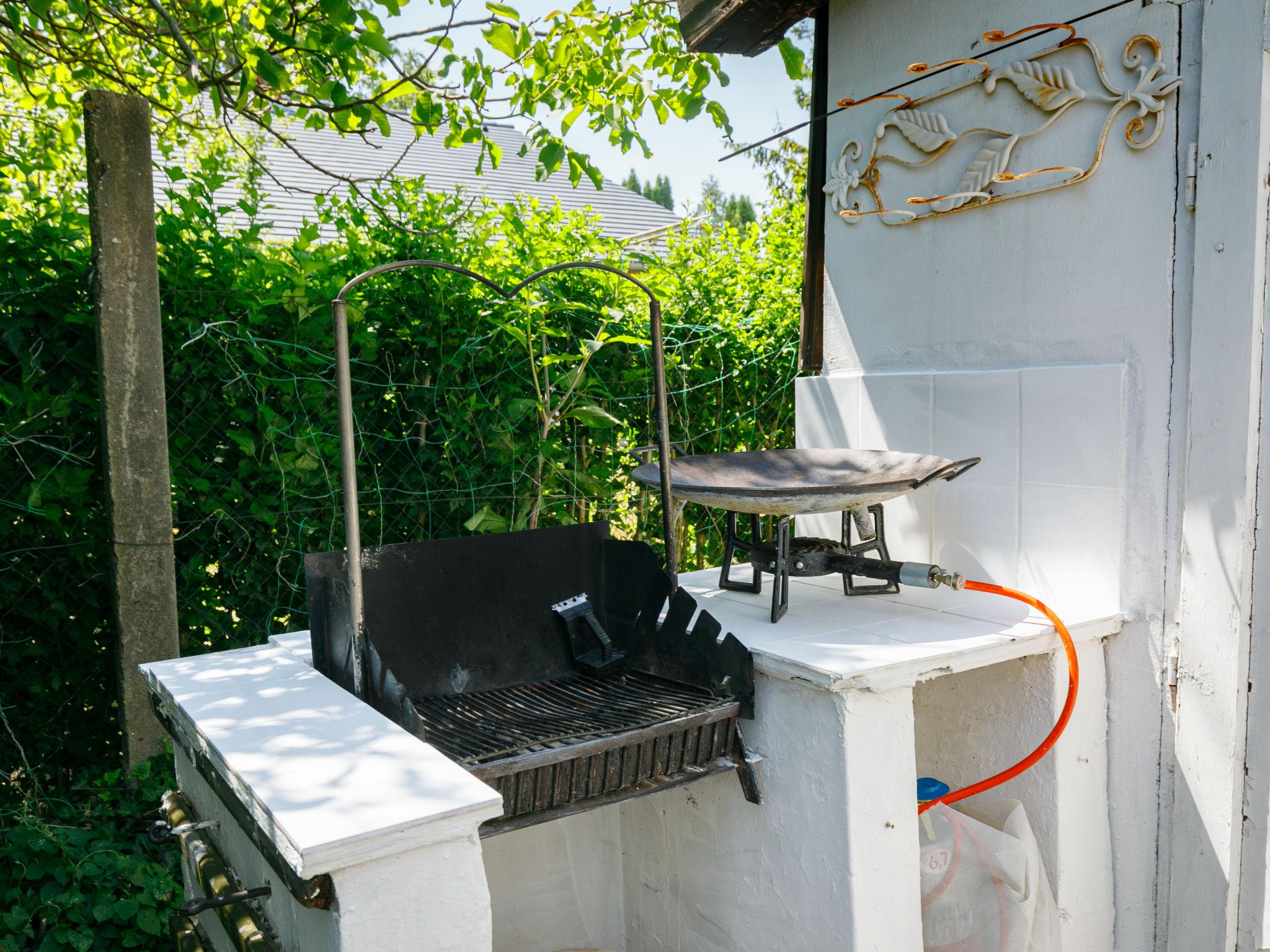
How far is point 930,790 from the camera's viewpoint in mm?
2289

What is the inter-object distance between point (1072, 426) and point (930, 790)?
932 millimetres

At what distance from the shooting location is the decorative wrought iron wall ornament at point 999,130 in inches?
82.1

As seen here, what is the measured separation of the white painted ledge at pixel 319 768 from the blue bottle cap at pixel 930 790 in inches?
50.3

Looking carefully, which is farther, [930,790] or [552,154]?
[552,154]

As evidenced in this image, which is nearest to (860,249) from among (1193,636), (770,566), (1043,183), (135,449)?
(1043,183)

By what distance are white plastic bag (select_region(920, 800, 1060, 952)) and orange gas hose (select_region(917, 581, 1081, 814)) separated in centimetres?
9

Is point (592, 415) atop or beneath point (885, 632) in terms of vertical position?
atop

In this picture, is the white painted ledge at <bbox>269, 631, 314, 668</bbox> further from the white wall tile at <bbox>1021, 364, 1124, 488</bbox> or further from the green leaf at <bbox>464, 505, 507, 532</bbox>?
the white wall tile at <bbox>1021, 364, 1124, 488</bbox>

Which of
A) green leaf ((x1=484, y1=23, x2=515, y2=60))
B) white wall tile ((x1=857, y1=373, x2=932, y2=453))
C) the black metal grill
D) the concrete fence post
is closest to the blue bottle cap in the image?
the black metal grill

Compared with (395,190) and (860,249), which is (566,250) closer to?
(395,190)

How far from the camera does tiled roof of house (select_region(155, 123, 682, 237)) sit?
11.4 meters

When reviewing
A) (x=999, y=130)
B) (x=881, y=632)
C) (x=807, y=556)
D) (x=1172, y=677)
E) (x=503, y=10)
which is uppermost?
(x=503, y=10)

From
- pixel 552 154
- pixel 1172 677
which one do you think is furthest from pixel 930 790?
pixel 552 154

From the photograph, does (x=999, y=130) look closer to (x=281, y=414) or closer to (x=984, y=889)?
(x=984, y=889)
